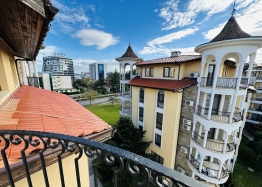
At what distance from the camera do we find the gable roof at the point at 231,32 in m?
6.39

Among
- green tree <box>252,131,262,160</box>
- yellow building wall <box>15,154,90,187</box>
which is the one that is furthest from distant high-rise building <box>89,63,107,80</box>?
yellow building wall <box>15,154,90,187</box>

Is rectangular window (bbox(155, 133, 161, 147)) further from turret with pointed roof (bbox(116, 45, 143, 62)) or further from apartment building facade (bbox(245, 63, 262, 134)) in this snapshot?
apartment building facade (bbox(245, 63, 262, 134))

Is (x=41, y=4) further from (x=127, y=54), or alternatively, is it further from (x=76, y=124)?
(x=127, y=54)

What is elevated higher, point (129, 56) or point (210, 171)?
point (129, 56)

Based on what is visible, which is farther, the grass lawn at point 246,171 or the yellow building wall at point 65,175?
the grass lawn at point 246,171

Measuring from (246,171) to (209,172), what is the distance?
277 inches

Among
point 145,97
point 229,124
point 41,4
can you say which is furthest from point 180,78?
point 41,4

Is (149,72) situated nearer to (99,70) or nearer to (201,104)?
(201,104)

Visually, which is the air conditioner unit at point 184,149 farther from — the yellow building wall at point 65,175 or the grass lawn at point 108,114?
the grass lawn at point 108,114

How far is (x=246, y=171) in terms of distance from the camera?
1142cm

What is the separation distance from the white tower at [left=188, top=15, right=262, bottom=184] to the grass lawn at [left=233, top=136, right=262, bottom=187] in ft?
Result: 13.5

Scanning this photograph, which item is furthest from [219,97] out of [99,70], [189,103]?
[99,70]

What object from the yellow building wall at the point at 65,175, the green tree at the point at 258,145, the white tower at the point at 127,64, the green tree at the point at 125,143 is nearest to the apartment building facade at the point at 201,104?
the green tree at the point at 125,143

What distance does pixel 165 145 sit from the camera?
32.3ft
